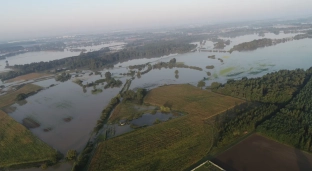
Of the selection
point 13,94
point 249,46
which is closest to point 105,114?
point 13,94

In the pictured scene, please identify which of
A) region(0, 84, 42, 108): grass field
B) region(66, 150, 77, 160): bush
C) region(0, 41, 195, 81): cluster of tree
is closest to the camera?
region(66, 150, 77, 160): bush

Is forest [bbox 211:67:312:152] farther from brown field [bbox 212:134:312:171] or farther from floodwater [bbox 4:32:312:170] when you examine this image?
floodwater [bbox 4:32:312:170]

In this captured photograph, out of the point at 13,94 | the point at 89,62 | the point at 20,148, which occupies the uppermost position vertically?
the point at 89,62

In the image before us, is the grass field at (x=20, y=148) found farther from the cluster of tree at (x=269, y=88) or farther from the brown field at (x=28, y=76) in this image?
Answer: the brown field at (x=28, y=76)

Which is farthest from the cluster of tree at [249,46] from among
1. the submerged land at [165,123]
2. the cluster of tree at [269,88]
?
the cluster of tree at [269,88]

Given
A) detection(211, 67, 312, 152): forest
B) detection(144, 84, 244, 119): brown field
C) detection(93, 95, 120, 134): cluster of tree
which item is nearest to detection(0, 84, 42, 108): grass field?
detection(93, 95, 120, 134): cluster of tree

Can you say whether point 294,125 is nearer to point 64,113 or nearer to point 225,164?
point 225,164
